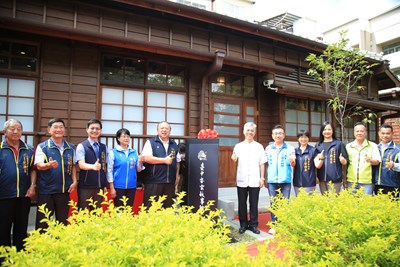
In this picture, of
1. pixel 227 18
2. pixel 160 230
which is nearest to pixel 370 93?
pixel 227 18

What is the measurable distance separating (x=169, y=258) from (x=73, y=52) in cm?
562

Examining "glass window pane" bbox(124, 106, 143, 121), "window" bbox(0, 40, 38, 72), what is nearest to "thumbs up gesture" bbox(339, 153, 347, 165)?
"glass window pane" bbox(124, 106, 143, 121)

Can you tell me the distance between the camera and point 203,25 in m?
6.71

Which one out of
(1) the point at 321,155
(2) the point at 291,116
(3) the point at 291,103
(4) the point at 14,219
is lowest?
(4) the point at 14,219

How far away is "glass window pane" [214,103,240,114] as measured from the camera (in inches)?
287

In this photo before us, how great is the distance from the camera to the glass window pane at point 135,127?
609cm

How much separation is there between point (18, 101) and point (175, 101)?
3.39 m

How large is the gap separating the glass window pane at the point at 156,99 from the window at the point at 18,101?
95.1 inches

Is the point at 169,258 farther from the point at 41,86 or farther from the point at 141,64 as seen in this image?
the point at 141,64

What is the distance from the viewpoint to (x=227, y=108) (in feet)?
24.5

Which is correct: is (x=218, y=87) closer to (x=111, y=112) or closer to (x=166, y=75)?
(x=166, y=75)

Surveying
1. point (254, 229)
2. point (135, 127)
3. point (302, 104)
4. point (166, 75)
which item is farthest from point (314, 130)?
point (135, 127)

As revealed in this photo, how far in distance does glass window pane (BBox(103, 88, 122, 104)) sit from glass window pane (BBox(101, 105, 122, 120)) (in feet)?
0.39

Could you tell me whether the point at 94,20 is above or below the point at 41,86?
above
